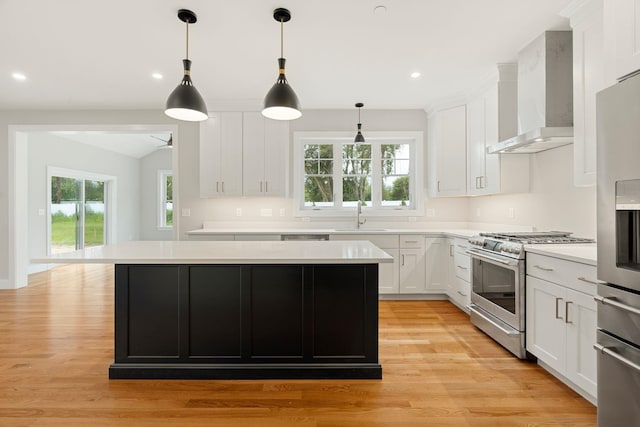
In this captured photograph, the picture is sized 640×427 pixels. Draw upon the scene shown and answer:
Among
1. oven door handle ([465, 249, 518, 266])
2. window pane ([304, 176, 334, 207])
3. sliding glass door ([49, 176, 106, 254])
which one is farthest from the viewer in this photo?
sliding glass door ([49, 176, 106, 254])

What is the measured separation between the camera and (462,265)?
3.65 meters

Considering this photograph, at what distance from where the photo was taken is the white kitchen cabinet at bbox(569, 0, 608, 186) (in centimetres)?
220

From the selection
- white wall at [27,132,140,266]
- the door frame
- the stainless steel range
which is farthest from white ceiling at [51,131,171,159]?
the stainless steel range

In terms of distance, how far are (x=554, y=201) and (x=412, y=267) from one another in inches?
64.3

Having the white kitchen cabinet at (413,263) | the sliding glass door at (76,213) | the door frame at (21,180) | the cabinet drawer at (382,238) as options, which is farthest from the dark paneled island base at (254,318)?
the sliding glass door at (76,213)

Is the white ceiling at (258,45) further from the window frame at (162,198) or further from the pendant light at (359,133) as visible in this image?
the window frame at (162,198)

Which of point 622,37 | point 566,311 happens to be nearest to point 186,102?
point 622,37

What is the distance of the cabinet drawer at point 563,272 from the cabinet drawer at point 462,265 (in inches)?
43.0

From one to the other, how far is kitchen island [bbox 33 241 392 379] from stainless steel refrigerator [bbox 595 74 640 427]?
1.17 meters

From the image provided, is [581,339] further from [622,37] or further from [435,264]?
[435,264]

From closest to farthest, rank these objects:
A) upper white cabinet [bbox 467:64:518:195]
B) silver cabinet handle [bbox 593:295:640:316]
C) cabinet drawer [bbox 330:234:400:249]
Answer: silver cabinet handle [bbox 593:295:640:316], upper white cabinet [bbox 467:64:518:195], cabinet drawer [bbox 330:234:400:249]

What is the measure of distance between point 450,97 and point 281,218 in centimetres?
270

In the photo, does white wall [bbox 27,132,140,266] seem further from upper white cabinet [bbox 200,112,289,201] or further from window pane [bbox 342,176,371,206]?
window pane [bbox 342,176,371,206]

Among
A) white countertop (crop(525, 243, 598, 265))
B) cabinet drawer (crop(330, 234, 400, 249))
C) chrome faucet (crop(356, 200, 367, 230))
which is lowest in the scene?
cabinet drawer (crop(330, 234, 400, 249))
